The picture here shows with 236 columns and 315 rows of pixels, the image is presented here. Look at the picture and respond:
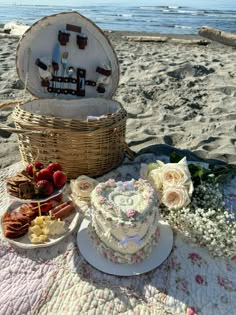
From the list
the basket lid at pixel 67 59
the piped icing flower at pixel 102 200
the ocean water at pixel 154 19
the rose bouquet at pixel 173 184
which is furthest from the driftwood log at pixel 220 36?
the piped icing flower at pixel 102 200

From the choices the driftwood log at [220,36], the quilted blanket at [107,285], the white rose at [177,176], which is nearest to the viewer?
the quilted blanket at [107,285]

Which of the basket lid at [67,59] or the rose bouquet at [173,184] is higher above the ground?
the basket lid at [67,59]

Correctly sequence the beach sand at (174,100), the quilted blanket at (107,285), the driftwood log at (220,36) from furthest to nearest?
1. the driftwood log at (220,36)
2. the beach sand at (174,100)
3. the quilted blanket at (107,285)

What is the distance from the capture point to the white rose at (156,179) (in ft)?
6.06

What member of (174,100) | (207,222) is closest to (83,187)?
(207,222)

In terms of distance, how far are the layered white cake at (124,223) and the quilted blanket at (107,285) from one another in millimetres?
103

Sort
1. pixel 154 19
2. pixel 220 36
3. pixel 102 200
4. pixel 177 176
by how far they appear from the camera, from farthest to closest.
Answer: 1. pixel 154 19
2. pixel 220 36
3. pixel 177 176
4. pixel 102 200

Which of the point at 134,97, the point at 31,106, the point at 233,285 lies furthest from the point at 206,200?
the point at 134,97

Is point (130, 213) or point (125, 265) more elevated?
point (130, 213)

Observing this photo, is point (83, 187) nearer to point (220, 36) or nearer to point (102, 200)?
A: point (102, 200)

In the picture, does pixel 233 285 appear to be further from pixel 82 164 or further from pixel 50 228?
pixel 82 164

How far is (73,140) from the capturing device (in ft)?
6.63

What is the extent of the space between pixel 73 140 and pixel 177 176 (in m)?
0.62

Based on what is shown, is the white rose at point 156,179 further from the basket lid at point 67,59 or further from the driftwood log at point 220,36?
the driftwood log at point 220,36
